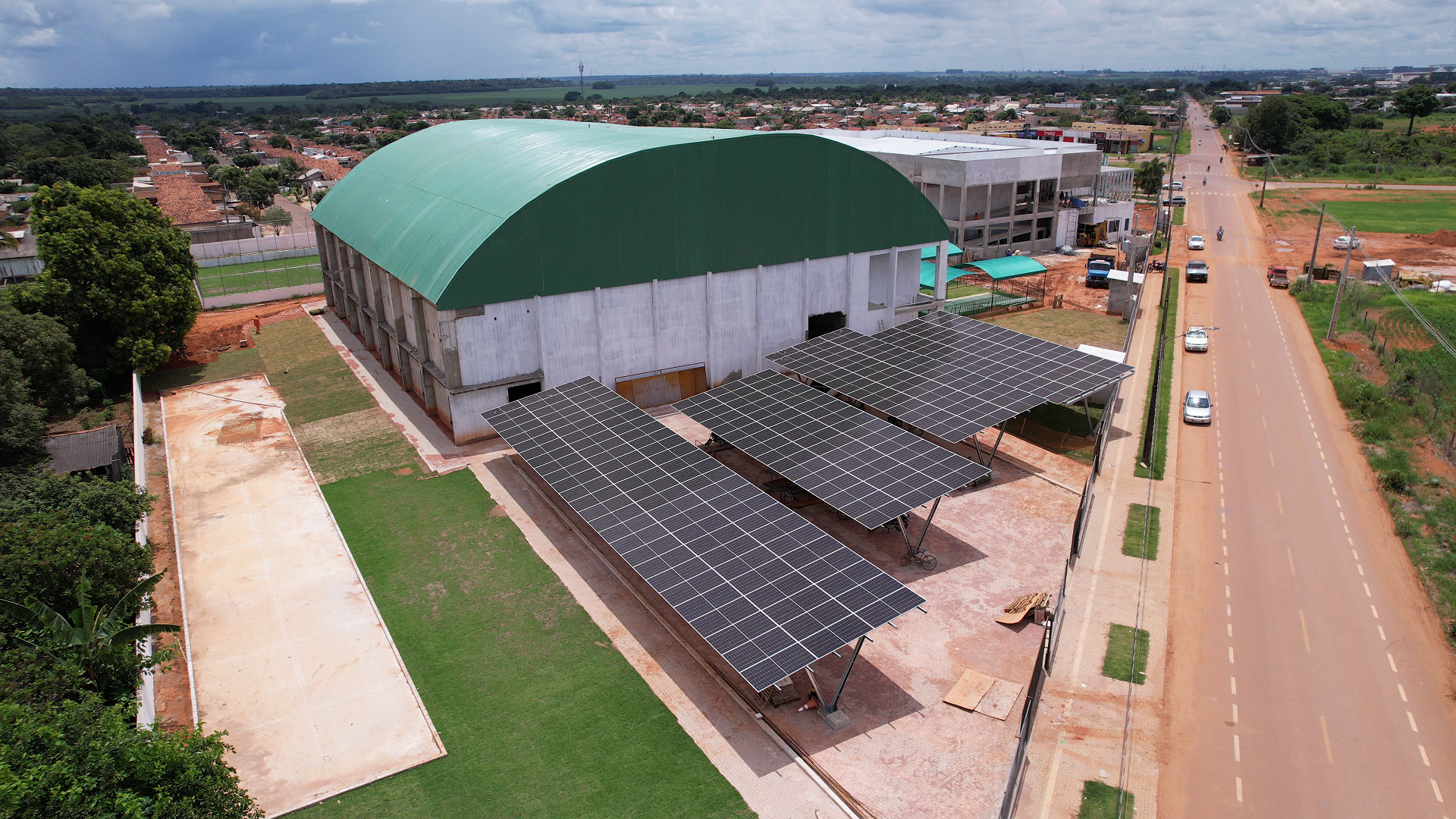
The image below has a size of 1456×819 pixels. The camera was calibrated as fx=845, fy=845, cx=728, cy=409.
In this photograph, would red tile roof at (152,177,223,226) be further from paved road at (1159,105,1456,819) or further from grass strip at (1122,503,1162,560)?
paved road at (1159,105,1456,819)

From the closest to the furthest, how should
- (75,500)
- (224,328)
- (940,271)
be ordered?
(75,500) → (940,271) → (224,328)

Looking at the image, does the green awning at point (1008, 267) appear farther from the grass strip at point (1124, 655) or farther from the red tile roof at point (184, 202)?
the red tile roof at point (184, 202)

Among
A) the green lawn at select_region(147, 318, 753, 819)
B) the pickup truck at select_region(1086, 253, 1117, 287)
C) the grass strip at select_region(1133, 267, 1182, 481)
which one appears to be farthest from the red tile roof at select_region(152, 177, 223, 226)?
the grass strip at select_region(1133, 267, 1182, 481)

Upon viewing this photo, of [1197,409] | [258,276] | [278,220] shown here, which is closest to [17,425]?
[258,276]

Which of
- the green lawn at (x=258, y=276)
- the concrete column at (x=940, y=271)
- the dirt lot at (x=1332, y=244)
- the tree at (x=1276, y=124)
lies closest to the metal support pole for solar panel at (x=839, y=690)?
the concrete column at (x=940, y=271)

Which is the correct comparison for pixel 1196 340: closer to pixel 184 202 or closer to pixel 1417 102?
pixel 184 202

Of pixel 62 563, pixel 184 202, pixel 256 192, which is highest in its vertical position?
pixel 256 192
